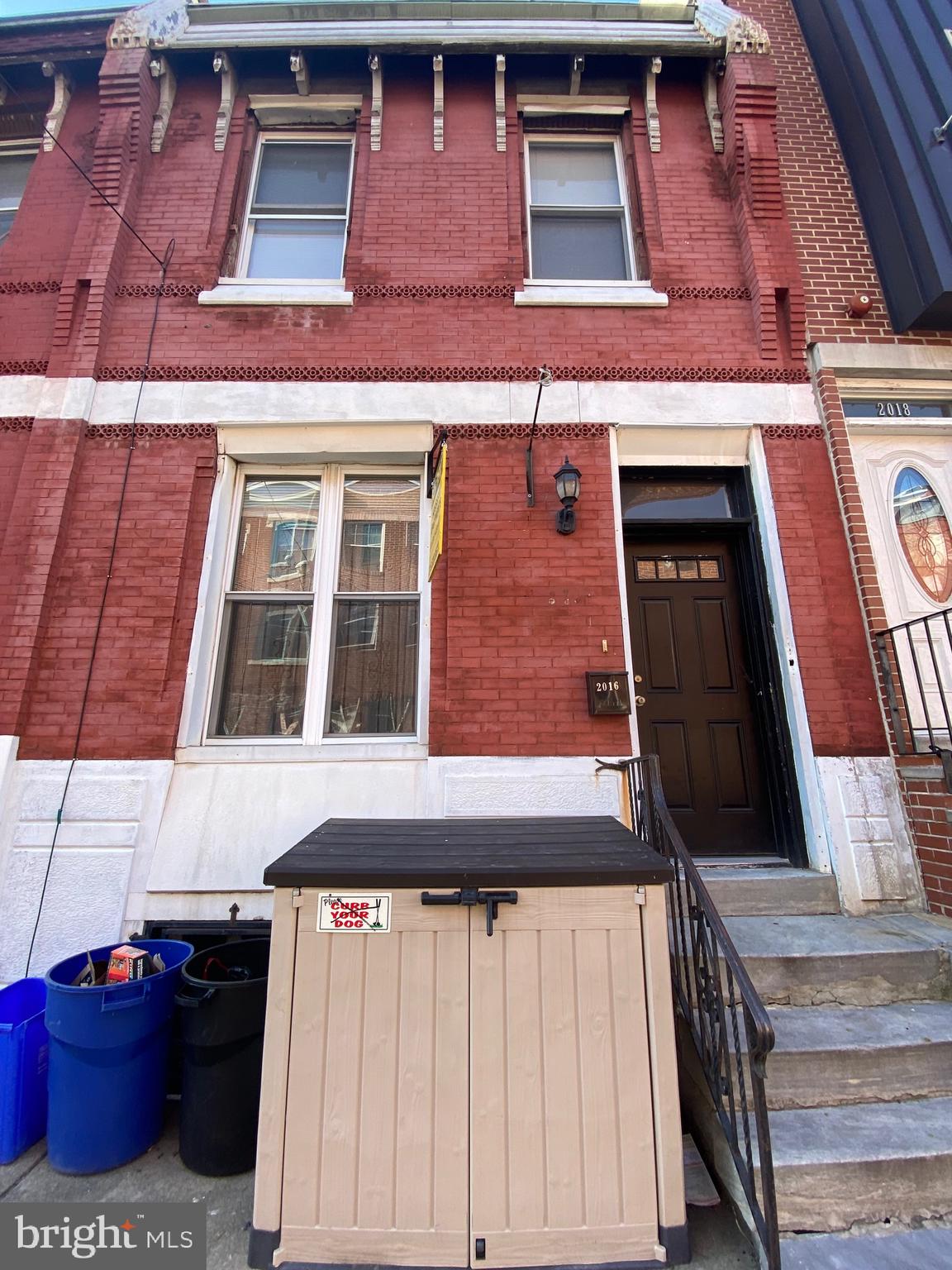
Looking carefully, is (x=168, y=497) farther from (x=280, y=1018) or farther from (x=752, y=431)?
(x=752, y=431)

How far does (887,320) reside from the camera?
4988 millimetres

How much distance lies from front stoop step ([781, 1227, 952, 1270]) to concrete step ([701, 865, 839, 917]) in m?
1.54

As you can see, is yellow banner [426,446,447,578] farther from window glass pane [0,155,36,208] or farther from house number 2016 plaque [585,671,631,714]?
window glass pane [0,155,36,208]

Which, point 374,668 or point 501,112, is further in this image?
point 501,112

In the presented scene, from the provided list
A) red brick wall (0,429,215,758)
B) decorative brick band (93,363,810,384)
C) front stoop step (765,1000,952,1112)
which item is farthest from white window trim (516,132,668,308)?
front stoop step (765,1000,952,1112)

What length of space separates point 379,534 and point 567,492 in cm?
151

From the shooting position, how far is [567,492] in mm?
4316

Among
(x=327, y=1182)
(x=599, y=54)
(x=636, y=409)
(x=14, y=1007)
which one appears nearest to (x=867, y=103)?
(x=599, y=54)

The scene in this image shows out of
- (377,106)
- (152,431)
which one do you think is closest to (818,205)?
(377,106)

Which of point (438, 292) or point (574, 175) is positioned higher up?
point (574, 175)

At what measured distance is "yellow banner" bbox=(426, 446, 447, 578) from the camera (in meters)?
3.99

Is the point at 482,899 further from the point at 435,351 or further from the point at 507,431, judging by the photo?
the point at 435,351

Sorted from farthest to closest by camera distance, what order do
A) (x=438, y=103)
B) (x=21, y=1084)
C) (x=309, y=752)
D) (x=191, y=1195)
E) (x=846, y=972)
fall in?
(x=438, y=103), (x=309, y=752), (x=846, y=972), (x=21, y=1084), (x=191, y=1195)

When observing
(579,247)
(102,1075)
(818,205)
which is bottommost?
(102,1075)
